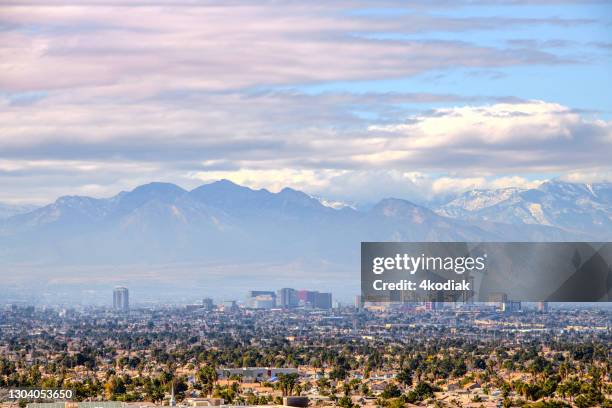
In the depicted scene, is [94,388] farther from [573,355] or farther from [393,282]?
[573,355]

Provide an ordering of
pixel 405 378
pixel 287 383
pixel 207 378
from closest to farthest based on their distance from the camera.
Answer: pixel 287 383
pixel 207 378
pixel 405 378

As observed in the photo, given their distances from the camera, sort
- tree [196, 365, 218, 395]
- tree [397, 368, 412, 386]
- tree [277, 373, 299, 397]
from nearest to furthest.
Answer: tree [277, 373, 299, 397], tree [196, 365, 218, 395], tree [397, 368, 412, 386]

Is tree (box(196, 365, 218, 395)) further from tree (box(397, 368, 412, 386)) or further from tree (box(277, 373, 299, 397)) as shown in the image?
tree (box(397, 368, 412, 386))

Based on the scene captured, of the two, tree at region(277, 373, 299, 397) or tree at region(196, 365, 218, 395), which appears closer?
tree at region(277, 373, 299, 397)

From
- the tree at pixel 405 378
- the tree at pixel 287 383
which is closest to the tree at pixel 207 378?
the tree at pixel 287 383

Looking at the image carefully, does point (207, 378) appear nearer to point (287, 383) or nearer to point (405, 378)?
point (287, 383)

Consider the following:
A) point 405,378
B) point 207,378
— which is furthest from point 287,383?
point 405,378

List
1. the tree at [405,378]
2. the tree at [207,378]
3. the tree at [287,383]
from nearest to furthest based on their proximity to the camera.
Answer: the tree at [287,383] → the tree at [207,378] → the tree at [405,378]

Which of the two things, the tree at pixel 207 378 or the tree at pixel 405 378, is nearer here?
the tree at pixel 207 378

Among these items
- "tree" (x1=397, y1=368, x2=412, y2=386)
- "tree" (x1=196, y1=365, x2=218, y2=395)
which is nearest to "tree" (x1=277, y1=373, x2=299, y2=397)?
"tree" (x1=196, y1=365, x2=218, y2=395)

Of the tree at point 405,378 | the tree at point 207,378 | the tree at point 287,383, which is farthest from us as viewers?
the tree at point 405,378

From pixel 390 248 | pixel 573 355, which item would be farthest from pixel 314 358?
pixel 390 248

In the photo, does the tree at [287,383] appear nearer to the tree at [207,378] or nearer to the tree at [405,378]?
the tree at [207,378]
